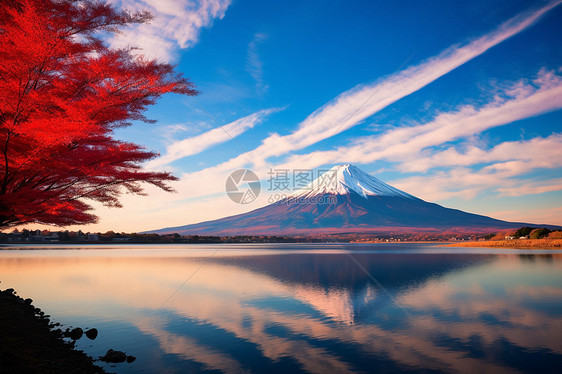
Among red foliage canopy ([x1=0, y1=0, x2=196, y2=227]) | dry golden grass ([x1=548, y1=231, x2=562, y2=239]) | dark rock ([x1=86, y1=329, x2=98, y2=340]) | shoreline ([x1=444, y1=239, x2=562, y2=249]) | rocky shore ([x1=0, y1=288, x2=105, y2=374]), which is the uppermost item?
red foliage canopy ([x1=0, y1=0, x2=196, y2=227])

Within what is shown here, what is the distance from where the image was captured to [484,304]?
56.8 feet

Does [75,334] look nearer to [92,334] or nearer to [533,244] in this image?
[92,334]

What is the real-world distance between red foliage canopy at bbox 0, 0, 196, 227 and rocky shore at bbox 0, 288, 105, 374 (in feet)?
11.1

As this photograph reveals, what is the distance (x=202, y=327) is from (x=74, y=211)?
21.7 feet

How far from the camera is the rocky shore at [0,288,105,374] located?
27.2 ft

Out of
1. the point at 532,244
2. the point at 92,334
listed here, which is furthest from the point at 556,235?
the point at 92,334

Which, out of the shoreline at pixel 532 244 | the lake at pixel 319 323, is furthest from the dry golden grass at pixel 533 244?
the lake at pixel 319 323

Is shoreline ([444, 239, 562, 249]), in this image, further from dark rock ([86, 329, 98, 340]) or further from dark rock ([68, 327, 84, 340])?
dark rock ([68, 327, 84, 340])

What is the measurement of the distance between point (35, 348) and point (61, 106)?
6715 millimetres

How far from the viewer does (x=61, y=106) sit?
440 inches

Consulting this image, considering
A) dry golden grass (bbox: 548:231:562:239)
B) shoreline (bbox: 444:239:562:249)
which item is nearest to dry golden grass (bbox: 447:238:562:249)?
shoreline (bbox: 444:239:562:249)

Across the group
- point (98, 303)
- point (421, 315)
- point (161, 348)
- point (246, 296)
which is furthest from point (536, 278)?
point (98, 303)

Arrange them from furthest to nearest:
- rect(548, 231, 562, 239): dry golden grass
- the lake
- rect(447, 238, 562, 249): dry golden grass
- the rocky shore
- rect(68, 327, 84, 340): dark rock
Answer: rect(548, 231, 562, 239): dry golden grass → rect(447, 238, 562, 249): dry golden grass → rect(68, 327, 84, 340): dark rock → the lake → the rocky shore

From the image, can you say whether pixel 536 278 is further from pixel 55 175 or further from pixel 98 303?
pixel 55 175
